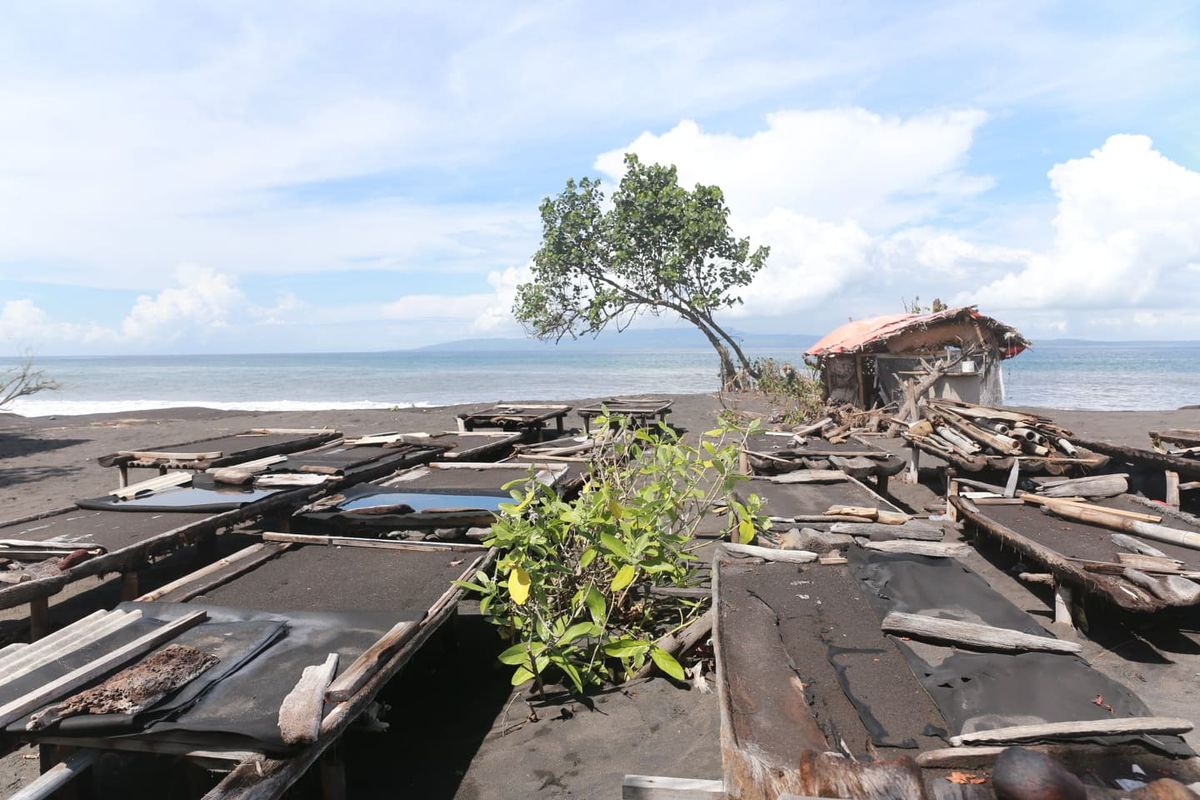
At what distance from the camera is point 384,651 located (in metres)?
3.65

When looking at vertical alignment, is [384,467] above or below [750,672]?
above

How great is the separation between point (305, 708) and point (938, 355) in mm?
16842

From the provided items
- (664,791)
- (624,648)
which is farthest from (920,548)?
(664,791)

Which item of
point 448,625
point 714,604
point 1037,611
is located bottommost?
point 1037,611

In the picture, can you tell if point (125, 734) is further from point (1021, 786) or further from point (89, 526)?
point (89, 526)

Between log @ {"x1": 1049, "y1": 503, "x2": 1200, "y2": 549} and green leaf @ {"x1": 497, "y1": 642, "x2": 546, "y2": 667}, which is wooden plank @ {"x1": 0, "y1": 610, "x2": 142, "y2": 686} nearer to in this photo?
green leaf @ {"x1": 497, "y1": 642, "x2": 546, "y2": 667}

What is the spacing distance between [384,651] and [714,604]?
6.71ft

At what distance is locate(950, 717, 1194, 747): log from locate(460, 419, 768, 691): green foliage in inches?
71.2

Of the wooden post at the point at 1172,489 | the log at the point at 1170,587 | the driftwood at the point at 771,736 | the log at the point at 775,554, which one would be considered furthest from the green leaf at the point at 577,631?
the wooden post at the point at 1172,489

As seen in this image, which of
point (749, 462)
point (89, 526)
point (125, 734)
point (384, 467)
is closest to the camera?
point (125, 734)

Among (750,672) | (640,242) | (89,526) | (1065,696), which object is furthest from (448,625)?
(640,242)

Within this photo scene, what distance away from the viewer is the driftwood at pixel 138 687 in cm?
298

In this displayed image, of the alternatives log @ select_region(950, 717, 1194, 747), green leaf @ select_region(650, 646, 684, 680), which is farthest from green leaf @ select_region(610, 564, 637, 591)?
log @ select_region(950, 717, 1194, 747)

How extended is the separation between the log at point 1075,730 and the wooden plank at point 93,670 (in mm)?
3917
